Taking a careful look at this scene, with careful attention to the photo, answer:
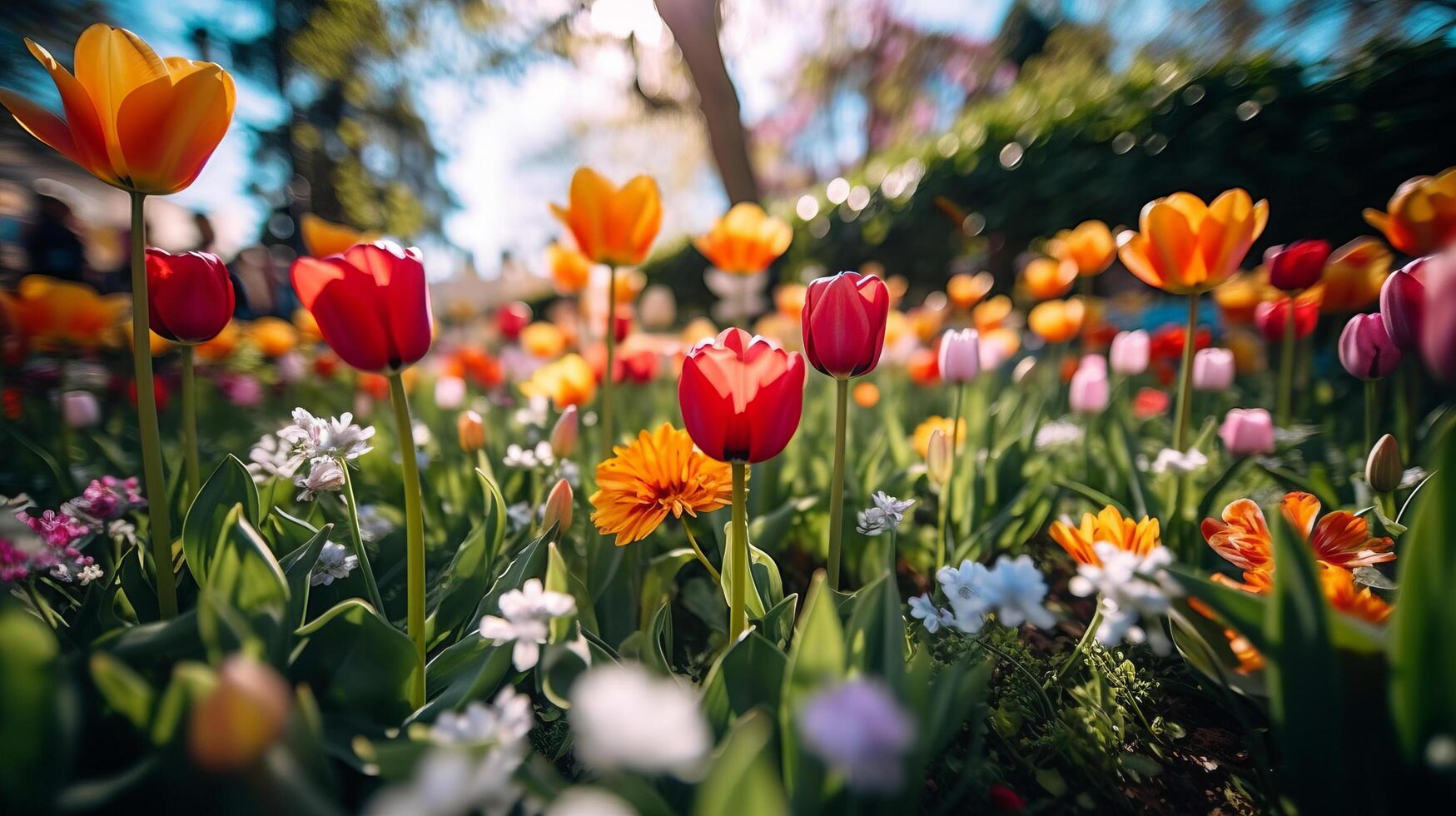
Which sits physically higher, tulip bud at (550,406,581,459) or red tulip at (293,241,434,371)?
red tulip at (293,241,434,371)

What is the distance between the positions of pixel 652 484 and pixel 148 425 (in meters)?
0.65

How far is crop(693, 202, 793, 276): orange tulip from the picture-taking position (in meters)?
1.72

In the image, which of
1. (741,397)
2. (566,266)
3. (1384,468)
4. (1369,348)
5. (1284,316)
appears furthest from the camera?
(566,266)

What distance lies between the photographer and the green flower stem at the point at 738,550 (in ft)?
2.67

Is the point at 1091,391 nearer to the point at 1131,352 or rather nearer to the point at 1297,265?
the point at 1131,352

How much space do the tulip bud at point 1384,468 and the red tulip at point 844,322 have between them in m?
0.82

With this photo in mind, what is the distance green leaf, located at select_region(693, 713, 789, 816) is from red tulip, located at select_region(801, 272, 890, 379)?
0.53 m

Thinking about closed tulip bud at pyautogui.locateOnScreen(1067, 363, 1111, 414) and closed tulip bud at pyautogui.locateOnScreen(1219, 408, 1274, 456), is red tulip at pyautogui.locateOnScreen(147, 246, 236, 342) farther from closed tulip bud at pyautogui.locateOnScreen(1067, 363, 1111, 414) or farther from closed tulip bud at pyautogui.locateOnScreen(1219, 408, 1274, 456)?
closed tulip bud at pyautogui.locateOnScreen(1067, 363, 1111, 414)

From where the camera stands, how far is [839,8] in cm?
930

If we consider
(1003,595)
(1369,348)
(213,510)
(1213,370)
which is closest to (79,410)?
(213,510)

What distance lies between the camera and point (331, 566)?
3.12ft

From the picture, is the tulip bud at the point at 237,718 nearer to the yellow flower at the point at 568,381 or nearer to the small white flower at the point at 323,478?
the small white flower at the point at 323,478

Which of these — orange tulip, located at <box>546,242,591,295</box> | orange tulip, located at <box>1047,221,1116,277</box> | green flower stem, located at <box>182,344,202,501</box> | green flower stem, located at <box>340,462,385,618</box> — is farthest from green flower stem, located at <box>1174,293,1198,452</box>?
green flower stem, located at <box>182,344,202,501</box>

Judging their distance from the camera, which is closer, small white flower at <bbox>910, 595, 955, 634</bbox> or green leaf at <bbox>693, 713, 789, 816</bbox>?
green leaf at <bbox>693, 713, 789, 816</bbox>
